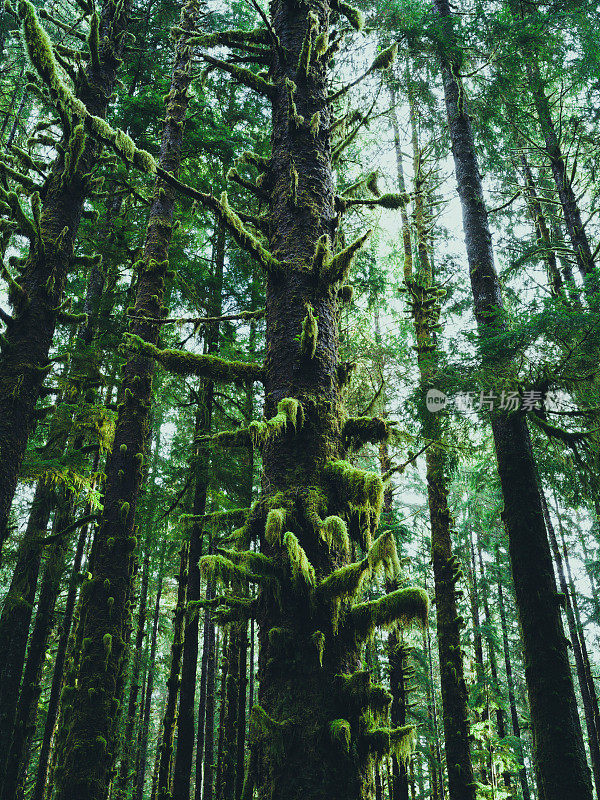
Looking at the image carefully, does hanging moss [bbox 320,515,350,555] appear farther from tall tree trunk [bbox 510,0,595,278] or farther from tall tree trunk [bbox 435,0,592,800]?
tall tree trunk [bbox 510,0,595,278]

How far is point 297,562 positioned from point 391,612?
50 cm

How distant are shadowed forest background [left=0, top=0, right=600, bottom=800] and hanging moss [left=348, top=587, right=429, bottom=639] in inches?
0.4

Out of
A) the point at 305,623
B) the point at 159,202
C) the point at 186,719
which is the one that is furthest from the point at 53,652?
the point at 305,623

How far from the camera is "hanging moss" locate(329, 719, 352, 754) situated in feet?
6.56

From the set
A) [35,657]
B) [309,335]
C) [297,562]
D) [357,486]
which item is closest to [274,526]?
[297,562]

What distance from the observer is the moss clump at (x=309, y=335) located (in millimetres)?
2844

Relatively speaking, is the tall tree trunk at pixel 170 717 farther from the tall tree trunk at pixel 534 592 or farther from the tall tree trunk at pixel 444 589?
the tall tree trunk at pixel 534 592

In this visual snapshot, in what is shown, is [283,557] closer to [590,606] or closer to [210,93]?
[210,93]

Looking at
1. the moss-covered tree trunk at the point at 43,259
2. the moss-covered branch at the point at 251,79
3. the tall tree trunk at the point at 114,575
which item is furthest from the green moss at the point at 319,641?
the moss-covered tree trunk at the point at 43,259

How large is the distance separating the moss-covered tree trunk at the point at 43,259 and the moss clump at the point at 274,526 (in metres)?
4.07

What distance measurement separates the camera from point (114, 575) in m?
6.49

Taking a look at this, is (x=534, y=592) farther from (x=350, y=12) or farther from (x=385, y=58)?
(x=350, y=12)

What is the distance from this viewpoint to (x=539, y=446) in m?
8.00

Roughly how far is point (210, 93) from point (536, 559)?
15064 millimetres
